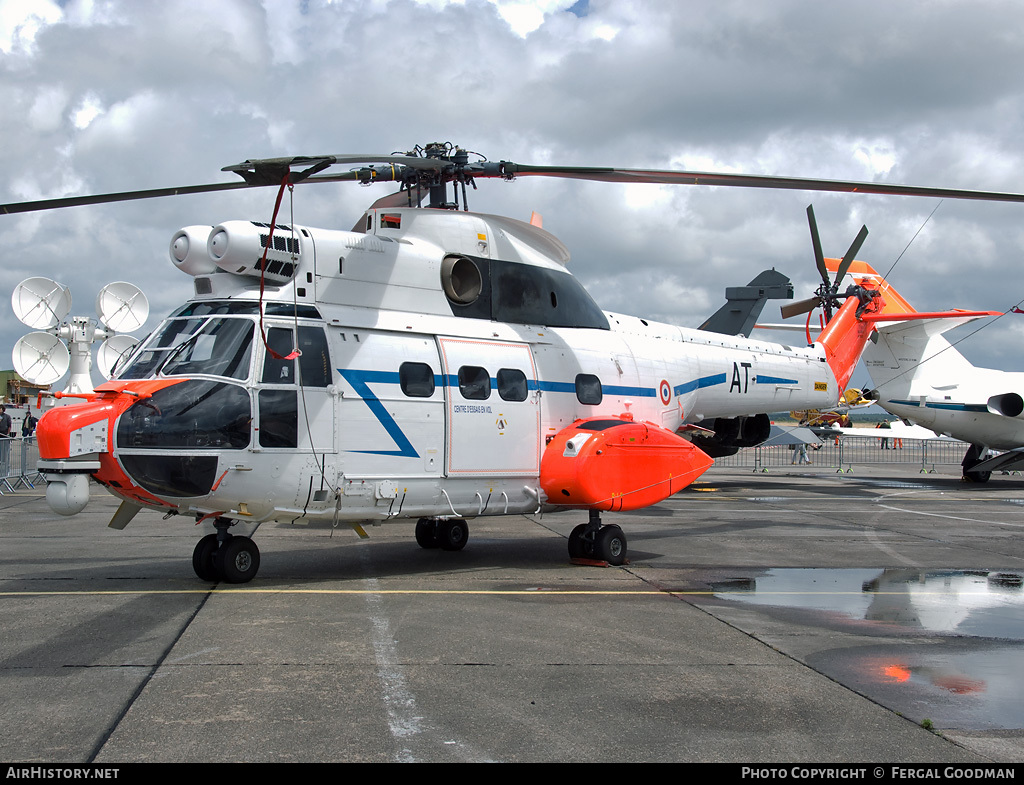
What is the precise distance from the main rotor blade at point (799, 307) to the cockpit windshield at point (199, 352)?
15467 mm

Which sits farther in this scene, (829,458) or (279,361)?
(829,458)

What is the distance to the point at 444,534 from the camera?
12680 millimetres

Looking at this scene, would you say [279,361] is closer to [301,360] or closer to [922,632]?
[301,360]

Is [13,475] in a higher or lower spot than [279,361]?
lower

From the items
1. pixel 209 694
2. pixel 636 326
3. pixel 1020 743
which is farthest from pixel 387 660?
pixel 636 326

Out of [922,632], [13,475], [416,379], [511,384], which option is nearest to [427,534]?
[511,384]

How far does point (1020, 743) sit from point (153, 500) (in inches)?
303

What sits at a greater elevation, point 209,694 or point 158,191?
point 158,191

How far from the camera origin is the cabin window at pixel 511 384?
36.4 feet

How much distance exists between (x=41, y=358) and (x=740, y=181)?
82.0 feet

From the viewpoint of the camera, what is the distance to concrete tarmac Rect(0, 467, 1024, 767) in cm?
496

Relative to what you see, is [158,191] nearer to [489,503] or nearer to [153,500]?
[153,500]

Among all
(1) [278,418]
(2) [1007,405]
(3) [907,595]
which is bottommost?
(3) [907,595]

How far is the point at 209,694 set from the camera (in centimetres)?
572
